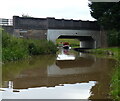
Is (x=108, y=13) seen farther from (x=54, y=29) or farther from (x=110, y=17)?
(x=54, y=29)

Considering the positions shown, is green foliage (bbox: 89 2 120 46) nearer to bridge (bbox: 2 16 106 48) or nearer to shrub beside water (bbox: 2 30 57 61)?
bridge (bbox: 2 16 106 48)

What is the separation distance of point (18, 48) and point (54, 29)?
535 inches

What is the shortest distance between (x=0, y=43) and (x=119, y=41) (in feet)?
56.4

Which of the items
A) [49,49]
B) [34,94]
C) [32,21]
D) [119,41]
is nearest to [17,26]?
[32,21]

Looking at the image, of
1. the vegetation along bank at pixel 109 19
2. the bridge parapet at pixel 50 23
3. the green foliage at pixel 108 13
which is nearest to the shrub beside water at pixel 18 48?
the bridge parapet at pixel 50 23

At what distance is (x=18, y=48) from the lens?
19.7 m

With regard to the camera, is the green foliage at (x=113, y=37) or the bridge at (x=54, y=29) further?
the bridge at (x=54, y=29)

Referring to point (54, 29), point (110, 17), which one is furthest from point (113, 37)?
point (54, 29)

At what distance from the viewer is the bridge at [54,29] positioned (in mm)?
31047

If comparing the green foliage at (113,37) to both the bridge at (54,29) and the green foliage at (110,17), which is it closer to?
the green foliage at (110,17)

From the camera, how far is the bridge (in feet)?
102

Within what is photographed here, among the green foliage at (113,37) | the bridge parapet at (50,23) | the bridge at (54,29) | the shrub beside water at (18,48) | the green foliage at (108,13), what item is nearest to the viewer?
the shrub beside water at (18,48)

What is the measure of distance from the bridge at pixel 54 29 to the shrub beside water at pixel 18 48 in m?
3.82

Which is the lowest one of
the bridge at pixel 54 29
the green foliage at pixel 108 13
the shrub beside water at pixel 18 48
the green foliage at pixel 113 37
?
the shrub beside water at pixel 18 48
